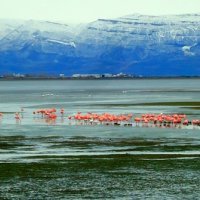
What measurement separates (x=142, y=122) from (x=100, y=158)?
104ft

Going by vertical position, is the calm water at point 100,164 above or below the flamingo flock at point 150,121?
below

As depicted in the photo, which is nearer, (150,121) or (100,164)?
(100,164)

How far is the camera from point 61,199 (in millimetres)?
34594

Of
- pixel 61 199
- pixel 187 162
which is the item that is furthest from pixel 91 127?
pixel 61 199

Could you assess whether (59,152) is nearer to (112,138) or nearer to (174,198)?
(112,138)

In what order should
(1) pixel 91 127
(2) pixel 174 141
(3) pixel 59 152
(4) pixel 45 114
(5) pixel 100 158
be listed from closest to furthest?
(5) pixel 100 158 < (3) pixel 59 152 < (2) pixel 174 141 < (1) pixel 91 127 < (4) pixel 45 114

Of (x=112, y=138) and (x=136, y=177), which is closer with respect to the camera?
(x=136, y=177)

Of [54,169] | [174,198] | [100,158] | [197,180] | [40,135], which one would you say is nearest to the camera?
[174,198]

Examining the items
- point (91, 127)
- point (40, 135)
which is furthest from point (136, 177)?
point (91, 127)

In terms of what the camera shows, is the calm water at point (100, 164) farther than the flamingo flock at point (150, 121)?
No

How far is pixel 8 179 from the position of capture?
39562mm

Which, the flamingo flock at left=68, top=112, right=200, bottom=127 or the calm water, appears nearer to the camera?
the calm water

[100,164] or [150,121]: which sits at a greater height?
[150,121]

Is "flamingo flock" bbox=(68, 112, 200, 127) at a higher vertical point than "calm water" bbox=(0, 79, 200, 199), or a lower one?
higher
